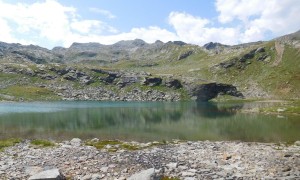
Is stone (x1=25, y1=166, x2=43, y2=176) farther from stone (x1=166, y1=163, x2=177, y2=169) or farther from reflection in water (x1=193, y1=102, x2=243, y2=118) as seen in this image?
reflection in water (x1=193, y1=102, x2=243, y2=118)

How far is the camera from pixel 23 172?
90.1 ft

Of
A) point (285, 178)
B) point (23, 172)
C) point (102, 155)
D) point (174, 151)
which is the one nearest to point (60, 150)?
point (102, 155)

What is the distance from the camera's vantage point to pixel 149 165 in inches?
1167

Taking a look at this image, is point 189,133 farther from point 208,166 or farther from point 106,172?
point 106,172

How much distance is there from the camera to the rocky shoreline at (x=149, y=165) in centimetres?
2642

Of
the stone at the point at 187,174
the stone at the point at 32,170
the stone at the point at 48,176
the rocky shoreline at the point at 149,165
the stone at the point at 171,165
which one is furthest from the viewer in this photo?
the stone at the point at 171,165

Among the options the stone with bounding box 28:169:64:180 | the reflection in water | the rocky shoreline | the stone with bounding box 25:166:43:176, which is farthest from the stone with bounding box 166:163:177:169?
the reflection in water

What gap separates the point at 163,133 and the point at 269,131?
22.2 meters

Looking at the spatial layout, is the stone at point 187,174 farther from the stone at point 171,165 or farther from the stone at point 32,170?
the stone at point 32,170

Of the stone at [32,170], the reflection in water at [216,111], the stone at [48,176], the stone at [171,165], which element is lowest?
the reflection in water at [216,111]

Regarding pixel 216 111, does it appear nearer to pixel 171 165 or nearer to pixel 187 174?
pixel 171 165

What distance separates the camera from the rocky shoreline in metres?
26.4

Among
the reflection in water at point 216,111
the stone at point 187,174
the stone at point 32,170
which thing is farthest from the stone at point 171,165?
the reflection in water at point 216,111

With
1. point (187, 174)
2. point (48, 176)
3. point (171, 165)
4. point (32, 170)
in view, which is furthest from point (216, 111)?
point (48, 176)
